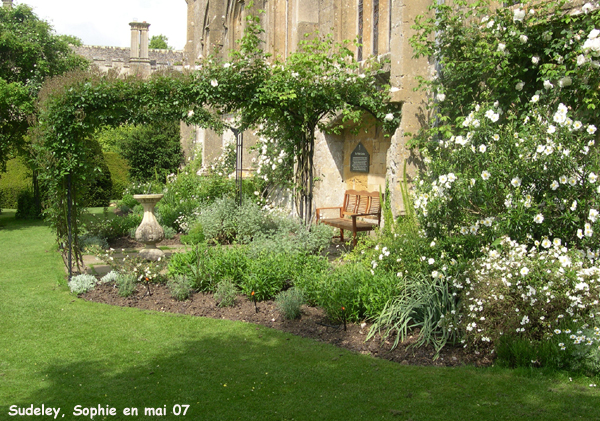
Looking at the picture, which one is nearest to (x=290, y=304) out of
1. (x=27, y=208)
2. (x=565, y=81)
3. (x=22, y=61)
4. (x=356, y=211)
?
(x=565, y=81)

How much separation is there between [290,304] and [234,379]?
58.5 inches

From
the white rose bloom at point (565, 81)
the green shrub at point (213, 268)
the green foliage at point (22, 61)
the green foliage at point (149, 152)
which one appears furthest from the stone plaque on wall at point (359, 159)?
the green foliage at point (149, 152)

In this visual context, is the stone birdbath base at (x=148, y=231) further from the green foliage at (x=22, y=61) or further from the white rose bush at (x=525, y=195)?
the green foliage at (x=22, y=61)

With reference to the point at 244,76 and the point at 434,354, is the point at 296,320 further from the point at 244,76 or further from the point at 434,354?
the point at 244,76

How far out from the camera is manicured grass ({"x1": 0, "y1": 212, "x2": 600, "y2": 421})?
326 centimetres

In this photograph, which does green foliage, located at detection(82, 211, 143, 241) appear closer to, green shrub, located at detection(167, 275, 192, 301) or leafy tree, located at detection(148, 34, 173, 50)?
green shrub, located at detection(167, 275, 192, 301)

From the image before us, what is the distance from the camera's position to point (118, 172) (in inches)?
766

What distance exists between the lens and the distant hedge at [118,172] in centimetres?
1898

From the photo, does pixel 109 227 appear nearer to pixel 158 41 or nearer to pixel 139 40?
pixel 139 40

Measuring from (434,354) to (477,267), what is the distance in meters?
0.83

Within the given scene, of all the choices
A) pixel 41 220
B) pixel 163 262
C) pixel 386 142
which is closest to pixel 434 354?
pixel 163 262

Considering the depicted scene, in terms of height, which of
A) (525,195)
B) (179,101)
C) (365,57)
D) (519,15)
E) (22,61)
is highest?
(22,61)

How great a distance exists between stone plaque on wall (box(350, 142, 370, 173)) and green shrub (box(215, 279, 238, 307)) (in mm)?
4993

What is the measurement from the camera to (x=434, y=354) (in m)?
4.21
